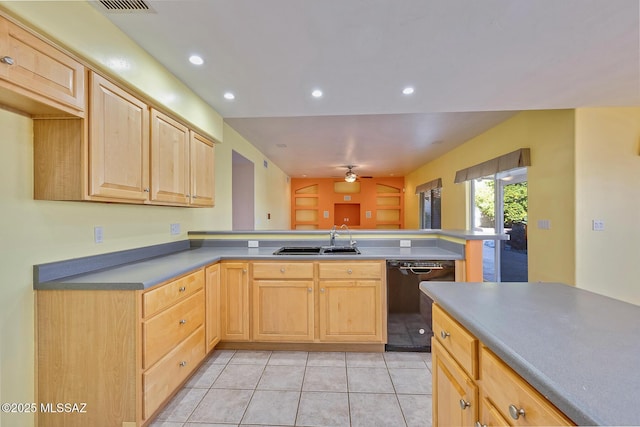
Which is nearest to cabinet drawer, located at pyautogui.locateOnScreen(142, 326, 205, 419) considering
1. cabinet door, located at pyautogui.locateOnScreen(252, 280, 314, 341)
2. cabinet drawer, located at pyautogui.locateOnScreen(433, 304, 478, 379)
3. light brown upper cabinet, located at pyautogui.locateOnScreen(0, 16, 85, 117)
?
cabinet door, located at pyautogui.locateOnScreen(252, 280, 314, 341)

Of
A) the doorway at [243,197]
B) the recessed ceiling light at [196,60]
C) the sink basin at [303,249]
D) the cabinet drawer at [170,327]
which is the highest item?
the recessed ceiling light at [196,60]

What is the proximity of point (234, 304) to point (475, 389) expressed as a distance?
2060mm

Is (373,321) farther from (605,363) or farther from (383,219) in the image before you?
(383,219)

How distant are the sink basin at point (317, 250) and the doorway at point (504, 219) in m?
2.46

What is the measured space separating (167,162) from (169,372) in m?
1.50

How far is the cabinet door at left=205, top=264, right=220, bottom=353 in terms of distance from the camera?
2.23 meters

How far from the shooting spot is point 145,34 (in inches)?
65.3

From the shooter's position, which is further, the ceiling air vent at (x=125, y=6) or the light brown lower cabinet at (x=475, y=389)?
the ceiling air vent at (x=125, y=6)

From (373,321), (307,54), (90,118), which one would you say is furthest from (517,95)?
(90,118)

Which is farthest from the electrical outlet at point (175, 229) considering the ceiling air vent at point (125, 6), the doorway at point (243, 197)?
the doorway at point (243, 197)

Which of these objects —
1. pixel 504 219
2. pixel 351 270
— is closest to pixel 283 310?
pixel 351 270

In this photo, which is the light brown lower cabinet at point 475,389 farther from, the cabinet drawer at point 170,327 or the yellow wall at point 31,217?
the yellow wall at point 31,217

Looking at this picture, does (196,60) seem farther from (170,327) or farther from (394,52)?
(170,327)

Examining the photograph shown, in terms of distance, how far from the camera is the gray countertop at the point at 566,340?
533 millimetres
